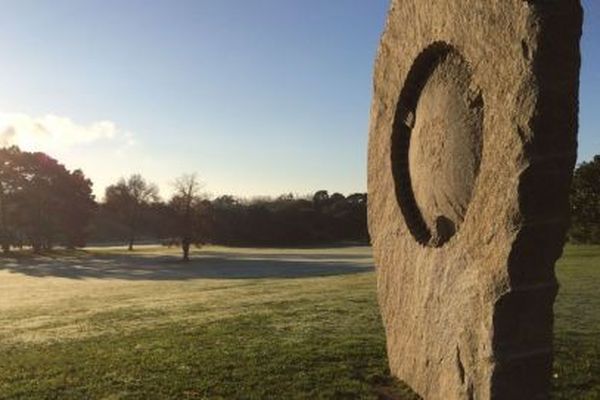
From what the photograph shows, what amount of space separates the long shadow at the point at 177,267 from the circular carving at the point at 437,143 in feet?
102

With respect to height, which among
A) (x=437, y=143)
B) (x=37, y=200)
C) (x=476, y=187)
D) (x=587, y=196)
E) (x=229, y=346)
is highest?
(x=37, y=200)

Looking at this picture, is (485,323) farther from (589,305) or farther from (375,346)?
(589,305)

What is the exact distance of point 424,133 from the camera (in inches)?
313

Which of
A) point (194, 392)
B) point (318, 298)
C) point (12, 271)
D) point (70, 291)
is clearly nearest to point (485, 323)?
point (194, 392)

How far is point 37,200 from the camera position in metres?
69.8

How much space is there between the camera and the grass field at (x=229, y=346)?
30.8ft

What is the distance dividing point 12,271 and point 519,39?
168 feet

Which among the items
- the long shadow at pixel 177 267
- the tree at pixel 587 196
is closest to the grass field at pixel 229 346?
the tree at pixel 587 196

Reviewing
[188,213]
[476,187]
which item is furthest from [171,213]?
[476,187]

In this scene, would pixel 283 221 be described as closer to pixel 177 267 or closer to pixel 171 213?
pixel 171 213

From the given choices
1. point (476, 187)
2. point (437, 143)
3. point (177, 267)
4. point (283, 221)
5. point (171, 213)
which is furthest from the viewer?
point (283, 221)

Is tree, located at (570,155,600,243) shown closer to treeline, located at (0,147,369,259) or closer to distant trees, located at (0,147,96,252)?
treeline, located at (0,147,369,259)

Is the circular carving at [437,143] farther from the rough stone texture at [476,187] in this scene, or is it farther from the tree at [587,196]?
the tree at [587,196]

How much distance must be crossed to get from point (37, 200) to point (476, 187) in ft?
225
